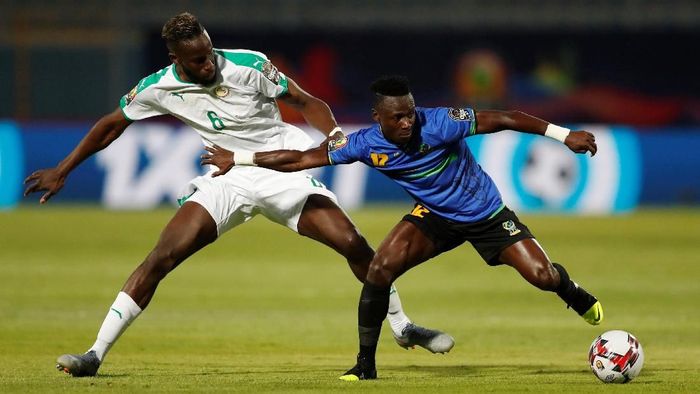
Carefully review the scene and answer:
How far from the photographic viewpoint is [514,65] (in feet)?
115

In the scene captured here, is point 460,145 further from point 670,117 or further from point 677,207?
point 670,117

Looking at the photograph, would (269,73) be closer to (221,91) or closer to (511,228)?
(221,91)

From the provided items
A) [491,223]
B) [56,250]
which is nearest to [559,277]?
[491,223]

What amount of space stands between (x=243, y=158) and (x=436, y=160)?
132cm

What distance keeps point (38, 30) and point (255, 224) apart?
1252 cm

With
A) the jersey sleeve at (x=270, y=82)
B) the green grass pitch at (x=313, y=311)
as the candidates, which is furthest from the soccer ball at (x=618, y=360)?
the jersey sleeve at (x=270, y=82)

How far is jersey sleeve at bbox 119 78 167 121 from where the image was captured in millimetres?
9547

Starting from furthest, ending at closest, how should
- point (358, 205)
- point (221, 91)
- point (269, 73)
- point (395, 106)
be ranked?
point (358, 205) < point (269, 73) < point (221, 91) < point (395, 106)

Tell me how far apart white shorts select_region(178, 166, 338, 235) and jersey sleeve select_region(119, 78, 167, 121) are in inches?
24.7

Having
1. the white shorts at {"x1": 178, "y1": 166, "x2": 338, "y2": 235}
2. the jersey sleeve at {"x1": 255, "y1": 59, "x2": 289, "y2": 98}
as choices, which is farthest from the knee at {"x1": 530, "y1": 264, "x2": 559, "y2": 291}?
the jersey sleeve at {"x1": 255, "y1": 59, "x2": 289, "y2": 98}

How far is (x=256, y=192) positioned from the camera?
9766 millimetres

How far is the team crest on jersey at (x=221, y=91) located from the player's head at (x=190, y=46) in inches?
6.6

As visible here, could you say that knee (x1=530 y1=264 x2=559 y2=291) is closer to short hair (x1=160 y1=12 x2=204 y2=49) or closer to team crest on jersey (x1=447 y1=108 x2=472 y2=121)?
team crest on jersey (x1=447 y1=108 x2=472 y2=121)

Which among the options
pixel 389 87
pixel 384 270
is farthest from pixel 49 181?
pixel 389 87
